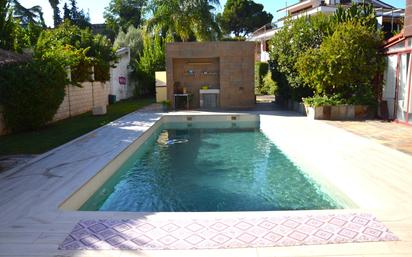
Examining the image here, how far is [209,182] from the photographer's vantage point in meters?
7.96

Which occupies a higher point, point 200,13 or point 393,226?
point 200,13

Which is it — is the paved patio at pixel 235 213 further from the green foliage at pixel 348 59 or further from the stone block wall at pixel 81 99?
the stone block wall at pixel 81 99

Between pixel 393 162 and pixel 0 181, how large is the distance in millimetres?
7427

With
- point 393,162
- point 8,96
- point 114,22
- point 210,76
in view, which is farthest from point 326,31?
point 114,22

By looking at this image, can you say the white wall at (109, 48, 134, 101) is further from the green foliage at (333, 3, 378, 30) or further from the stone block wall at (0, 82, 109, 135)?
the green foliage at (333, 3, 378, 30)

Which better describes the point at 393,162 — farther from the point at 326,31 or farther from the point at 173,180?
the point at 326,31

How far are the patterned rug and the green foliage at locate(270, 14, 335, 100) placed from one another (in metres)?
12.5

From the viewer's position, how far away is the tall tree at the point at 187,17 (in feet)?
80.2

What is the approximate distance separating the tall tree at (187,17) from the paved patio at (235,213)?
14843 millimetres

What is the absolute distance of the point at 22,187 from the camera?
620 centimetres

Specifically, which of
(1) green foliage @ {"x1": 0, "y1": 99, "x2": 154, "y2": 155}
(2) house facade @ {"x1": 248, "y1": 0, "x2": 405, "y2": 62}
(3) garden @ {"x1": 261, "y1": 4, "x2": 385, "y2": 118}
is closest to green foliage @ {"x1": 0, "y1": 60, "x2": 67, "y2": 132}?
(1) green foliage @ {"x1": 0, "y1": 99, "x2": 154, "y2": 155}

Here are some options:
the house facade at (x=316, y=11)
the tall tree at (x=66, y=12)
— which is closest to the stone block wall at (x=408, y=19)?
the house facade at (x=316, y=11)

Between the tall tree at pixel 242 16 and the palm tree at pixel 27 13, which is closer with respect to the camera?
the palm tree at pixel 27 13

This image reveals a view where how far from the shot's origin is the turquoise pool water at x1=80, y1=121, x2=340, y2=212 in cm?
657
